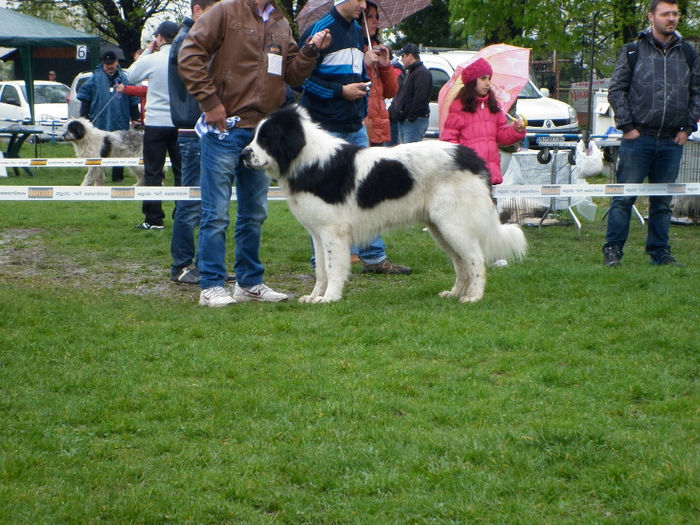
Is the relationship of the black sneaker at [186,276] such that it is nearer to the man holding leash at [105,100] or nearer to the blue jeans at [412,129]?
the blue jeans at [412,129]

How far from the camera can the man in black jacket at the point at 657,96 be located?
763 cm

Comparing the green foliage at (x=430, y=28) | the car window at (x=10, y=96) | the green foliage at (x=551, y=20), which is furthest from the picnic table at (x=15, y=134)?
the green foliage at (x=430, y=28)

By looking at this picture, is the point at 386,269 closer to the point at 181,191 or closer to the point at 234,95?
the point at 181,191

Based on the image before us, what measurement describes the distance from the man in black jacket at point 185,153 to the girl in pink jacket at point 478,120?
2.23m

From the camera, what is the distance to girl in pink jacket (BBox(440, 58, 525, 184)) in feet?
25.5

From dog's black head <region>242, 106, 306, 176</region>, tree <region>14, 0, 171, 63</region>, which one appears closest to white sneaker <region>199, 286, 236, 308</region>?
dog's black head <region>242, 106, 306, 176</region>

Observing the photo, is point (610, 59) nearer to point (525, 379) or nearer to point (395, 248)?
point (395, 248)

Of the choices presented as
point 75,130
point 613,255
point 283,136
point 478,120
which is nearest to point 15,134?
point 75,130

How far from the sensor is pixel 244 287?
6969 millimetres

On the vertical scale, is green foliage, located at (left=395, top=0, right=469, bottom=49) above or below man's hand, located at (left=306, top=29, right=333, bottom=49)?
above

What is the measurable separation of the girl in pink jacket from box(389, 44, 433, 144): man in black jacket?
5968mm

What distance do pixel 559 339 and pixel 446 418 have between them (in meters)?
1.54

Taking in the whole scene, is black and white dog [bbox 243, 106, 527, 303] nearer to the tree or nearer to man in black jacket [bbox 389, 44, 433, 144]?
man in black jacket [bbox 389, 44, 433, 144]

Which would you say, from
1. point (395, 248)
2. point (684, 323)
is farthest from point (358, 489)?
point (395, 248)
